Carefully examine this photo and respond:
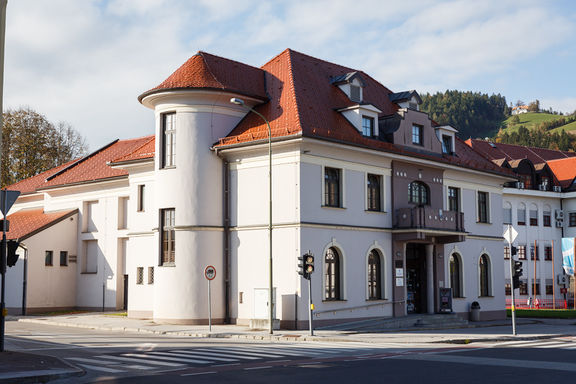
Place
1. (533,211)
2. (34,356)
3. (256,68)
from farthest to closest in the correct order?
(533,211), (256,68), (34,356)

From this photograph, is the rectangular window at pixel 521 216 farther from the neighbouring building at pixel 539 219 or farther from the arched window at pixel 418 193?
the arched window at pixel 418 193

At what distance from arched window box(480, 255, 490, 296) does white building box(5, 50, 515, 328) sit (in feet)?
3.46

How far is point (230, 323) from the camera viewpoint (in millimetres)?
30219

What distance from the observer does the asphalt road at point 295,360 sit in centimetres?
1372

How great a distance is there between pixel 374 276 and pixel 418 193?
537 centimetres

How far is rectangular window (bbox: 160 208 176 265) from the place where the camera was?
30.7 meters

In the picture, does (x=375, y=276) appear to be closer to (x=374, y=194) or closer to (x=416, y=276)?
(x=374, y=194)

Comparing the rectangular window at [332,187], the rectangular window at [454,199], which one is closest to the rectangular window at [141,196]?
the rectangular window at [332,187]

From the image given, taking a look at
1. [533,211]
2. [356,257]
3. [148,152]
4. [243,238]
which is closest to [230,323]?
[243,238]

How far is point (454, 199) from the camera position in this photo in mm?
36469

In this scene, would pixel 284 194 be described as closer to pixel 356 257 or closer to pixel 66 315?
pixel 356 257

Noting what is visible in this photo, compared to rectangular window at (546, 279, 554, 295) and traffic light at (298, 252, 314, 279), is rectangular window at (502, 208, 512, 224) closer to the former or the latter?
rectangular window at (546, 279, 554, 295)

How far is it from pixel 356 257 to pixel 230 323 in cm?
622

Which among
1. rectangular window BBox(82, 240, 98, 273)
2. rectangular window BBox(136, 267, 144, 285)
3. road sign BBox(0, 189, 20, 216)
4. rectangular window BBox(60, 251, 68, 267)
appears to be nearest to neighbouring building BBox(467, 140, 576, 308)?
rectangular window BBox(82, 240, 98, 273)
